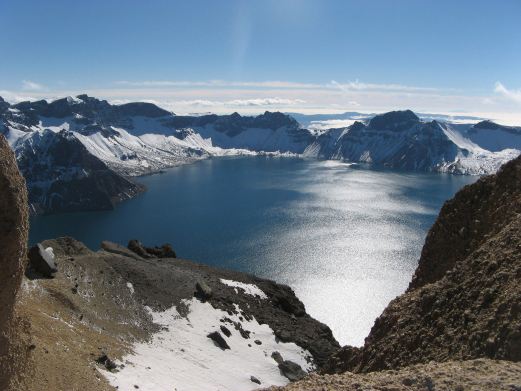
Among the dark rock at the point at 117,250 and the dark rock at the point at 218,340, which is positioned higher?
the dark rock at the point at 117,250

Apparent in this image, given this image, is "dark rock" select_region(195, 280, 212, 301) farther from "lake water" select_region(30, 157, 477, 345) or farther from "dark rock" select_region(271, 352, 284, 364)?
"lake water" select_region(30, 157, 477, 345)

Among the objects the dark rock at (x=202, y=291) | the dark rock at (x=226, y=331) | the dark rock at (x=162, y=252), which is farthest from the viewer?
the dark rock at (x=162, y=252)

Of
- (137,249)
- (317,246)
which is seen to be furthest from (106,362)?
(317,246)

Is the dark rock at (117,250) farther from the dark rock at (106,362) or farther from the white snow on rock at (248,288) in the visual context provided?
the dark rock at (106,362)

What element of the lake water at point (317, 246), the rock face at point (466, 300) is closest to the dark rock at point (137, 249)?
the lake water at point (317, 246)

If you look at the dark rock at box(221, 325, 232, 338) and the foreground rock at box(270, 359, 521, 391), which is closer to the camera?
the foreground rock at box(270, 359, 521, 391)

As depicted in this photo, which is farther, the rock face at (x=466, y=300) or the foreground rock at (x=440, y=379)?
the rock face at (x=466, y=300)

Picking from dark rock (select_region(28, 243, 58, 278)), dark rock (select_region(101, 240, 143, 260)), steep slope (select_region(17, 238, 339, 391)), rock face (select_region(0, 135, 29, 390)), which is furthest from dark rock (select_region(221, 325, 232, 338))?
rock face (select_region(0, 135, 29, 390))
